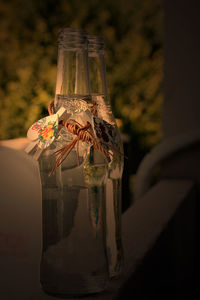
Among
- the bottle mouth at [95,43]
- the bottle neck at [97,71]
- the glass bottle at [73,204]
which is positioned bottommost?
the glass bottle at [73,204]

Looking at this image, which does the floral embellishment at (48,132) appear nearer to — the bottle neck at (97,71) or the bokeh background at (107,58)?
the bottle neck at (97,71)

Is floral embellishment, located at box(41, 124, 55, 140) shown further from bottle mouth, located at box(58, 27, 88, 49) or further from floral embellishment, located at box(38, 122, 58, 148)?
bottle mouth, located at box(58, 27, 88, 49)

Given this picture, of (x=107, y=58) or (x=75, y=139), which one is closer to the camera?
(x=75, y=139)

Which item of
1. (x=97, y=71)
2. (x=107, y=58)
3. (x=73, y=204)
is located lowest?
(x=73, y=204)

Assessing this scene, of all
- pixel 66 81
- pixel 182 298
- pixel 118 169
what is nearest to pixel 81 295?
pixel 118 169

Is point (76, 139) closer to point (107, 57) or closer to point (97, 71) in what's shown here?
point (97, 71)

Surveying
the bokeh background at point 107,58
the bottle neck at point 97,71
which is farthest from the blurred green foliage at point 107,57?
the bottle neck at point 97,71

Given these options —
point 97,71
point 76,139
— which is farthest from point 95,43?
point 76,139
